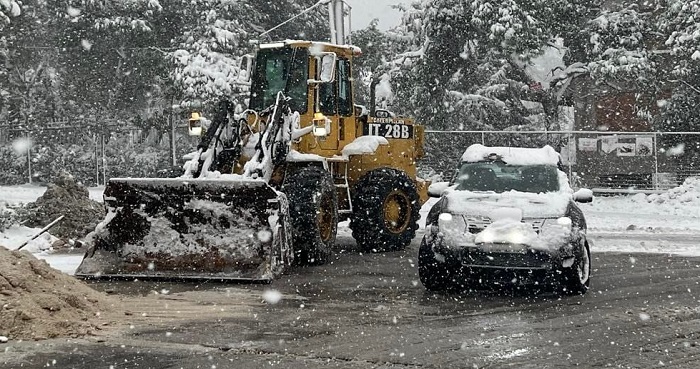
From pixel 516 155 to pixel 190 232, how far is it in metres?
4.28

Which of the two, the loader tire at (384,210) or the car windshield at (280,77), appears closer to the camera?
the car windshield at (280,77)

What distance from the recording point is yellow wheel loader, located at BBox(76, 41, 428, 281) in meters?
11.0

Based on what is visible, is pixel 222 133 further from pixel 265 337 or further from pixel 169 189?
pixel 265 337

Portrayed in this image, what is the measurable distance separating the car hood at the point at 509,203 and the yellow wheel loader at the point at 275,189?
2215 millimetres

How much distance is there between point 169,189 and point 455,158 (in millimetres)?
15482

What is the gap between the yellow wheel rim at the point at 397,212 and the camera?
14695mm

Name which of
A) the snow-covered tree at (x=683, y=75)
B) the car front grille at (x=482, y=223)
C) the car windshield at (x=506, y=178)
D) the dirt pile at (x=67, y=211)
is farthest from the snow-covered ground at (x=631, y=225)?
the car front grille at (x=482, y=223)

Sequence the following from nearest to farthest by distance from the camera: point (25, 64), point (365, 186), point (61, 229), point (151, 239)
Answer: point (151, 239) → point (365, 186) → point (61, 229) → point (25, 64)

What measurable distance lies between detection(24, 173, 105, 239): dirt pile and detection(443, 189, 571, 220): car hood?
7.73m

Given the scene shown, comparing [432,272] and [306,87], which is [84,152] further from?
[432,272]

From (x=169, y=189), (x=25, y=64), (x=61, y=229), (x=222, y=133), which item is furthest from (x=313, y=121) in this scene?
(x=25, y=64)

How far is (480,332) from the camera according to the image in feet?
25.7

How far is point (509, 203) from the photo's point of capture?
1011 cm

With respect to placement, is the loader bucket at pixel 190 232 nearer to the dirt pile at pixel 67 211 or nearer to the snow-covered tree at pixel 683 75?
the dirt pile at pixel 67 211
